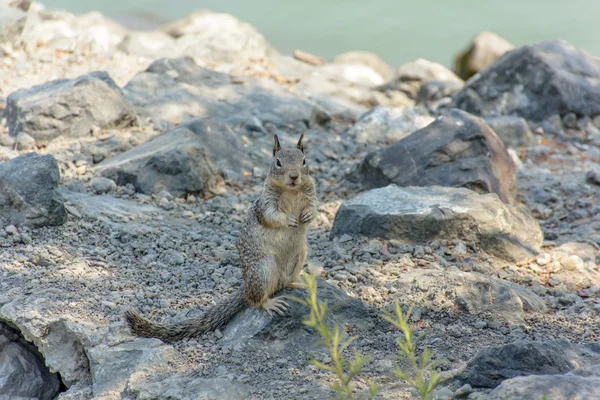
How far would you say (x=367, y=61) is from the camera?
52.0 feet

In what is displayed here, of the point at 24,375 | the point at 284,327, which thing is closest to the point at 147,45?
the point at 24,375

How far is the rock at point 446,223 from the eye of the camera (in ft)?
21.6

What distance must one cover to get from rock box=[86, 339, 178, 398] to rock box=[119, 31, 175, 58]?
325 inches

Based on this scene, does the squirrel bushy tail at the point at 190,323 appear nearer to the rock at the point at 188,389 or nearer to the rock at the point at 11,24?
the rock at the point at 188,389

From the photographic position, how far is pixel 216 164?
8.39 meters

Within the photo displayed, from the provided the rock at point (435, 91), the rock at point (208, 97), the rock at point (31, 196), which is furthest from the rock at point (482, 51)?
the rock at point (31, 196)

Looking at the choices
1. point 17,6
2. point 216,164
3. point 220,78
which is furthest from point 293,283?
point 17,6

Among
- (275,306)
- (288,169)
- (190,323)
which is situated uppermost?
(288,169)

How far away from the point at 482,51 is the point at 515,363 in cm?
1231

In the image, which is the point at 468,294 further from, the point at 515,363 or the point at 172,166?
the point at 172,166

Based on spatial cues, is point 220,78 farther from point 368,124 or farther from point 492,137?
point 492,137

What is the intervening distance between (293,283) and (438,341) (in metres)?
1.09

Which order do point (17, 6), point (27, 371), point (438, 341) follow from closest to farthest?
point (438, 341)
point (27, 371)
point (17, 6)

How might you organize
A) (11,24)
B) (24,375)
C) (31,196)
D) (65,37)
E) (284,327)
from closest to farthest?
(284,327), (24,375), (31,196), (11,24), (65,37)
